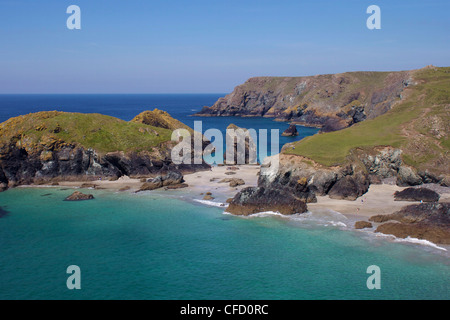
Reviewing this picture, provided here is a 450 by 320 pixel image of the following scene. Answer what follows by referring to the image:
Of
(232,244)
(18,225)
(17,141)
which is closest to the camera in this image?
(232,244)

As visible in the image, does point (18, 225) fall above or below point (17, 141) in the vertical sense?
below

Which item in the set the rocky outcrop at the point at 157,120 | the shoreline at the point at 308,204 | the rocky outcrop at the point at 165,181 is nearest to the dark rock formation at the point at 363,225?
the shoreline at the point at 308,204

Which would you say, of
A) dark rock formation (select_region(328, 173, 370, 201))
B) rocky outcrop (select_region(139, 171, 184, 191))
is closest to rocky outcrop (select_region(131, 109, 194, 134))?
rocky outcrop (select_region(139, 171, 184, 191))

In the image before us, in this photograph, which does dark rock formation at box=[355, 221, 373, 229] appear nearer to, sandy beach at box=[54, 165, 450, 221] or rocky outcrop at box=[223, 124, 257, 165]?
sandy beach at box=[54, 165, 450, 221]

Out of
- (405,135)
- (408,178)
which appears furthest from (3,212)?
(405,135)

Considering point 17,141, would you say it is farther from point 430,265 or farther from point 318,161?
point 430,265
